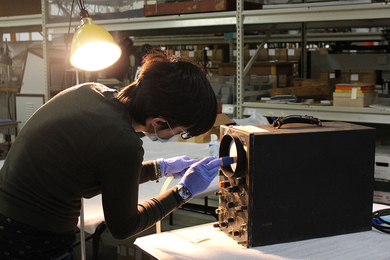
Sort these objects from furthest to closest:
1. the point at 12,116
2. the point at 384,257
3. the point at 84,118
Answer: the point at 12,116 → the point at 384,257 → the point at 84,118

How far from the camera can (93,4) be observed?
10.5 feet

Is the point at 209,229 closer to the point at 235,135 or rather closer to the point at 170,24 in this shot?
the point at 235,135

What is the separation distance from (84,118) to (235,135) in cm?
39

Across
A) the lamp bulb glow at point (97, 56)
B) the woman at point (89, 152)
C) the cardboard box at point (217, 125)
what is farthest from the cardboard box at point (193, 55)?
the woman at point (89, 152)

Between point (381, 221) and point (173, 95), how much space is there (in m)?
0.74

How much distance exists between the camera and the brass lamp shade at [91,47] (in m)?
1.20

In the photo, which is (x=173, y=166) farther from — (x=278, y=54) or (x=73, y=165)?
(x=278, y=54)

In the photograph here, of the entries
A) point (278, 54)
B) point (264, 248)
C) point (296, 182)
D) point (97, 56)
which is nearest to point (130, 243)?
point (264, 248)

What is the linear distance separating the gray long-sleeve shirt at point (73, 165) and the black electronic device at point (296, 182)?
278 millimetres

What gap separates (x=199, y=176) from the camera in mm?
1058

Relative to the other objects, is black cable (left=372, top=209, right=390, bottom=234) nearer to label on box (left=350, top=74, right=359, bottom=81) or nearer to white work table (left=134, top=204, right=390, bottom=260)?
white work table (left=134, top=204, right=390, bottom=260)

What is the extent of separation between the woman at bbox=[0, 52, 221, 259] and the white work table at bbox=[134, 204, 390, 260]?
16 centimetres

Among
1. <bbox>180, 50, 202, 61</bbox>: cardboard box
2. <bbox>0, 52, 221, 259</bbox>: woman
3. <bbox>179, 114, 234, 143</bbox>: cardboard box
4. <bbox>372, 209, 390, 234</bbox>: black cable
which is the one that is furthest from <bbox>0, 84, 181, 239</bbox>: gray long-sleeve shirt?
<bbox>180, 50, 202, 61</bbox>: cardboard box

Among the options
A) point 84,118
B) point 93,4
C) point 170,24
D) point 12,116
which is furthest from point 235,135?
point 12,116
